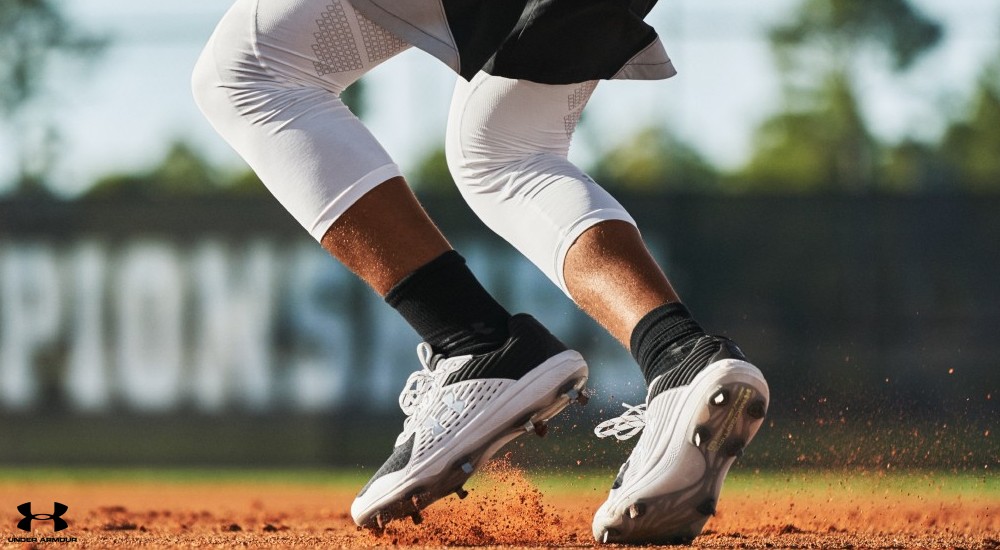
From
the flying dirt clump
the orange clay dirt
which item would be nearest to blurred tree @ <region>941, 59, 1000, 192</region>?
the orange clay dirt

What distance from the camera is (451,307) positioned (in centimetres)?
178

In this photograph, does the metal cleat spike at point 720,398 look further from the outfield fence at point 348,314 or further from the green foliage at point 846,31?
the green foliage at point 846,31

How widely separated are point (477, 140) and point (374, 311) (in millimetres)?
4499

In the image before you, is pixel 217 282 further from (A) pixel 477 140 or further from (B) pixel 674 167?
(A) pixel 477 140

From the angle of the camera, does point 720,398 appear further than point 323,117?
No

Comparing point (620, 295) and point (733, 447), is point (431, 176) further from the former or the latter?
point (733, 447)

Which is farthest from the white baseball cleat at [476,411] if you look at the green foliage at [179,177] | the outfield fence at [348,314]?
the green foliage at [179,177]

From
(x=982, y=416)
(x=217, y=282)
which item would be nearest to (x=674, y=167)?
(x=982, y=416)

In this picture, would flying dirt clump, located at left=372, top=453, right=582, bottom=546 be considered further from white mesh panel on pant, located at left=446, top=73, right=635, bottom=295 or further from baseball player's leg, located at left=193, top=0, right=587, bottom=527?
white mesh panel on pant, located at left=446, top=73, right=635, bottom=295

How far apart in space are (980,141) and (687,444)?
1378cm

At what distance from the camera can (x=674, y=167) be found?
304 inches

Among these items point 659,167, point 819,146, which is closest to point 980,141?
point 819,146

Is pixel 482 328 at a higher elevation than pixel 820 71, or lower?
higher

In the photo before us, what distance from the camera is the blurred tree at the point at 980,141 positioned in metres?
7.97
